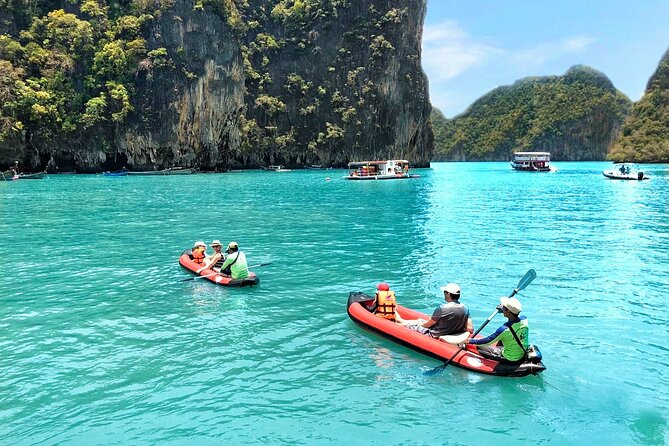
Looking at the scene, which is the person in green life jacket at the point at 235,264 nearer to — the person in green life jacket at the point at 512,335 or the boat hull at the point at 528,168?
the person in green life jacket at the point at 512,335

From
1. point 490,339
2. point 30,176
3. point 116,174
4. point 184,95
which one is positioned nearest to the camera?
point 490,339

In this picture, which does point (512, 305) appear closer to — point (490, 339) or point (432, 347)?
point (490, 339)

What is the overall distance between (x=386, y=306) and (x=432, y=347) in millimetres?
1652

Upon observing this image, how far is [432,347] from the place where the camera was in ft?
30.1

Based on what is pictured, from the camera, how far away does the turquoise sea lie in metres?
6.88

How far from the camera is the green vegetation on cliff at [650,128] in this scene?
12038 cm

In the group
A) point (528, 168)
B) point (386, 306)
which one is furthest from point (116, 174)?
point (528, 168)

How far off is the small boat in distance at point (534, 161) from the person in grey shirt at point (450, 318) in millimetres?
89459

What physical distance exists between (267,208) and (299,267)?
17533 mm

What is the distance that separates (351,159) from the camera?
4129 inches

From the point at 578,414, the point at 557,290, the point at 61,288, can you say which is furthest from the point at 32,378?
the point at 557,290

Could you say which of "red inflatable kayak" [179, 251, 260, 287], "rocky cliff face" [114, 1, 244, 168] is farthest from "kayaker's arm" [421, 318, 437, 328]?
"rocky cliff face" [114, 1, 244, 168]

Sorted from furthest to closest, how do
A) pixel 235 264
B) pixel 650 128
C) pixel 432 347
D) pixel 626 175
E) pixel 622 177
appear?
pixel 650 128 < pixel 622 177 < pixel 626 175 < pixel 235 264 < pixel 432 347

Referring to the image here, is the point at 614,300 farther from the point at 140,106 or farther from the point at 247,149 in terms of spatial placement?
the point at 247,149
